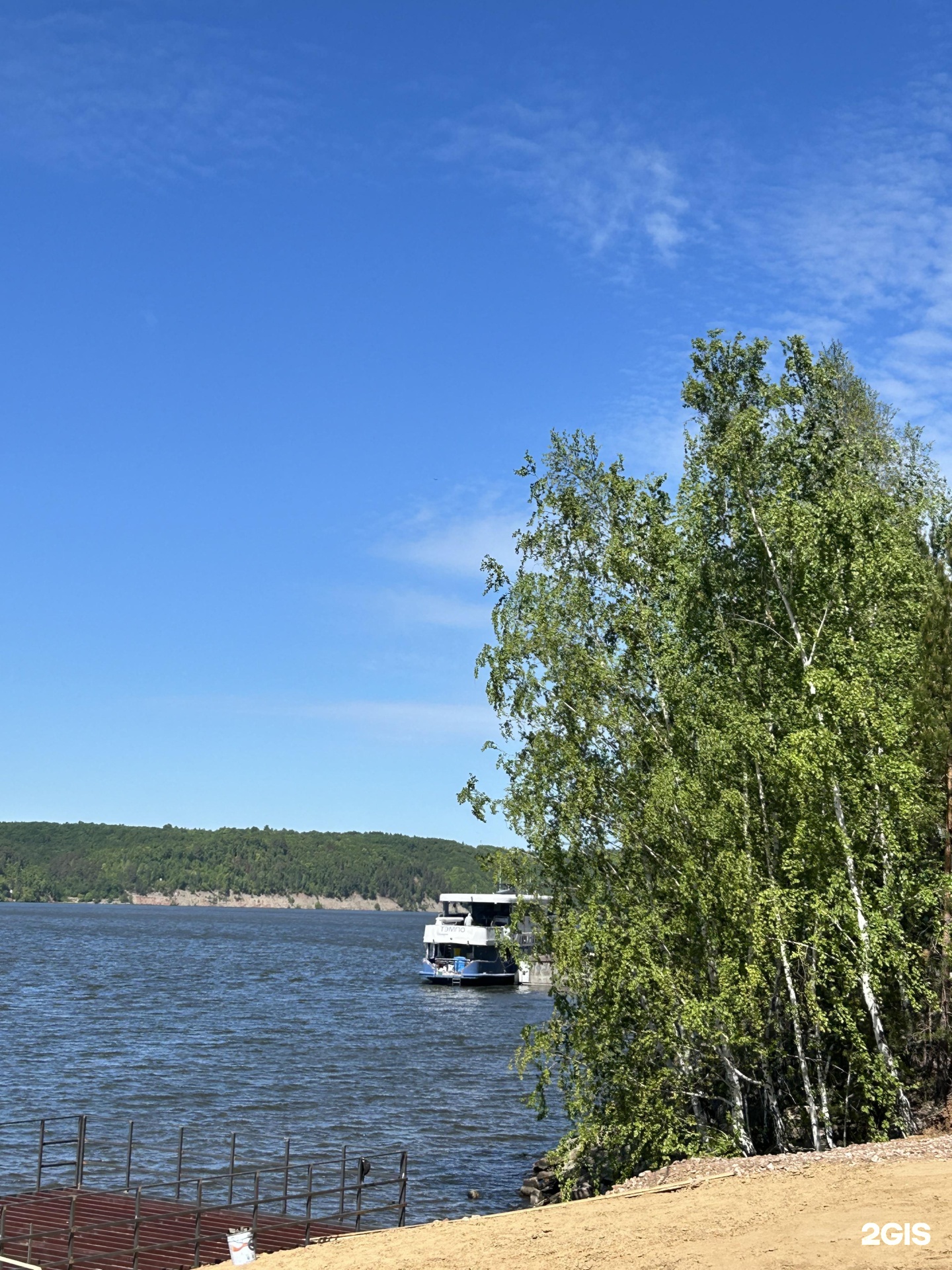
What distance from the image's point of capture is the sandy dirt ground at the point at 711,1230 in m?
15.6

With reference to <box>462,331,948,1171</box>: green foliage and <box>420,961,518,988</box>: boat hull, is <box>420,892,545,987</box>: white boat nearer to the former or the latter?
<box>420,961,518,988</box>: boat hull

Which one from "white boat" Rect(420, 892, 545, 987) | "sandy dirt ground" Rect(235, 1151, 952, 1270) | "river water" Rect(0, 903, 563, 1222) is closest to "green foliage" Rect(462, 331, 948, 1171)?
"sandy dirt ground" Rect(235, 1151, 952, 1270)

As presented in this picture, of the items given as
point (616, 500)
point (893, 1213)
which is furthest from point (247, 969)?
point (893, 1213)

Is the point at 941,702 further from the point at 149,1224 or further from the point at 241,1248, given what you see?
the point at 149,1224

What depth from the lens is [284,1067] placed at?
53062 millimetres

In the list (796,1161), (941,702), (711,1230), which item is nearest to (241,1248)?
(711,1230)

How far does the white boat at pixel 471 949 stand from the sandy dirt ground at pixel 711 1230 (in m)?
76.2

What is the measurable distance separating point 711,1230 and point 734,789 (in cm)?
949

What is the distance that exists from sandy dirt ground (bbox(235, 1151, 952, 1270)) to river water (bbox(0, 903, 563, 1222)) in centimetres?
882

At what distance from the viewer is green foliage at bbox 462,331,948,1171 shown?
23609 millimetres

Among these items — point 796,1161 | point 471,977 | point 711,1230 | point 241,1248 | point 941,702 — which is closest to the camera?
point 711,1230

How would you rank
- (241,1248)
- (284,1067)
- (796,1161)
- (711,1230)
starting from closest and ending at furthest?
(711,1230)
(241,1248)
(796,1161)
(284,1067)

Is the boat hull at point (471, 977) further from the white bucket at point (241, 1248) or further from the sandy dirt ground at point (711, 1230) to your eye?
the white bucket at point (241, 1248)

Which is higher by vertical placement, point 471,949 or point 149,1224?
point 471,949
